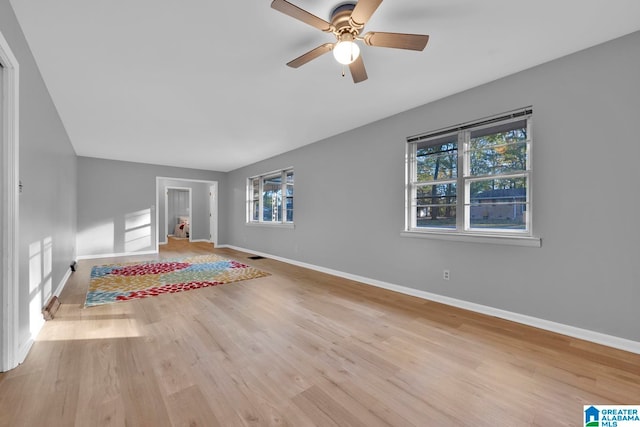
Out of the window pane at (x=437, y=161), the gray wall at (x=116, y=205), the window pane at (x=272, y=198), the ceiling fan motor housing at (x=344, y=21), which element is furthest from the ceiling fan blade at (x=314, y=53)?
the gray wall at (x=116, y=205)

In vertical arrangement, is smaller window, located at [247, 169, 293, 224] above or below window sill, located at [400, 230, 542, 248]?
above

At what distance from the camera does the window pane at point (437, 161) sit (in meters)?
3.22

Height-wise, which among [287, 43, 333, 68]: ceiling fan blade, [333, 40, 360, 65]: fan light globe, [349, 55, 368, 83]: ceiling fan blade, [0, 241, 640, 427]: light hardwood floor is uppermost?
[287, 43, 333, 68]: ceiling fan blade

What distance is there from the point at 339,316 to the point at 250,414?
1491 mm

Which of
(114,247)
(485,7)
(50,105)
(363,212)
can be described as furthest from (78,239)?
(485,7)

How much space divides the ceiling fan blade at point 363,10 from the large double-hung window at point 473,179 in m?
1.98

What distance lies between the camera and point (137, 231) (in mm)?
7055

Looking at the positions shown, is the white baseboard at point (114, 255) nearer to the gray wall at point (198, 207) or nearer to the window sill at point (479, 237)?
the gray wall at point (198, 207)

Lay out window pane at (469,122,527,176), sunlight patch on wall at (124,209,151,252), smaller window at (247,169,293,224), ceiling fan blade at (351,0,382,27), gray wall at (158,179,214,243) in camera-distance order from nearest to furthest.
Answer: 1. ceiling fan blade at (351,0,382,27)
2. window pane at (469,122,527,176)
3. smaller window at (247,169,293,224)
4. sunlight patch on wall at (124,209,151,252)
5. gray wall at (158,179,214,243)

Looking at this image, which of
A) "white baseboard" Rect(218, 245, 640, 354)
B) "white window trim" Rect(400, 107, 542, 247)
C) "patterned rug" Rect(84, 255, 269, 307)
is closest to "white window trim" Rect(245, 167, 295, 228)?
"patterned rug" Rect(84, 255, 269, 307)

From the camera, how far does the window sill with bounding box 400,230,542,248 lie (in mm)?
2552

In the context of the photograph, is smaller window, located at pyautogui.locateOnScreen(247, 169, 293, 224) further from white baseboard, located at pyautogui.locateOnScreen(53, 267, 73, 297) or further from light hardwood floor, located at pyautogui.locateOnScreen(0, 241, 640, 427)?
white baseboard, located at pyautogui.locateOnScreen(53, 267, 73, 297)

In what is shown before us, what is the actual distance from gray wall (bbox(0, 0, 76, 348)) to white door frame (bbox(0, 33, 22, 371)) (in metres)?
0.16

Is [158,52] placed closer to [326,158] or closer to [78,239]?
[326,158]
